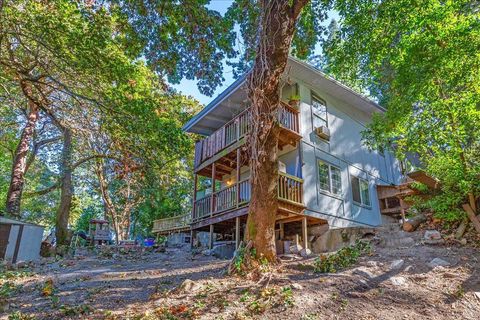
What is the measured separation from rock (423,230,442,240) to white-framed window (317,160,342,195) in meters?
4.28

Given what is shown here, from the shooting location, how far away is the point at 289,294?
4.54m

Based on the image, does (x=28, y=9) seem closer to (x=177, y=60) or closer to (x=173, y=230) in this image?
(x=177, y=60)

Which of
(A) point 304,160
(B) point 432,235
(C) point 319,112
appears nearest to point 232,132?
(A) point 304,160

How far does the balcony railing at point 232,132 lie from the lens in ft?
35.3

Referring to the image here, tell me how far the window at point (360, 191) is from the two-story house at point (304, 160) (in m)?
0.04

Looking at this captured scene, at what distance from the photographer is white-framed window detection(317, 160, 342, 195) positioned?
462 inches

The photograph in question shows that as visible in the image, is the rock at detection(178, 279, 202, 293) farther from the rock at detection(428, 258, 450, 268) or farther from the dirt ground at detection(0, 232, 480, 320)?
the rock at detection(428, 258, 450, 268)

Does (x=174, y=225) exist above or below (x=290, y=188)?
below

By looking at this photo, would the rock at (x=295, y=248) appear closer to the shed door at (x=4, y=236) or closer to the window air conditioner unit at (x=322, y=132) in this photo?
the window air conditioner unit at (x=322, y=132)

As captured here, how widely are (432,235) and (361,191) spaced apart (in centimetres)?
614

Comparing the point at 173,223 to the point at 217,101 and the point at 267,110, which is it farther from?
the point at 267,110

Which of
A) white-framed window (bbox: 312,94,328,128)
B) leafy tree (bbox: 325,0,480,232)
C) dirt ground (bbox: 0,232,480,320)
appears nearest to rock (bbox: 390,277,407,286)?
dirt ground (bbox: 0,232,480,320)

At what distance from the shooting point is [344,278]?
17.2ft

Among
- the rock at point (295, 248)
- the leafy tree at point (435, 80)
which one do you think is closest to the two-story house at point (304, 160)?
the rock at point (295, 248)
